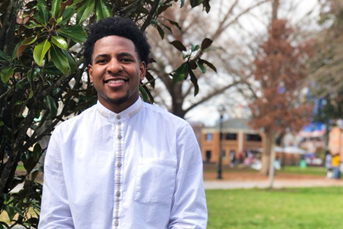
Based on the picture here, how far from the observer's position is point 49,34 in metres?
2.77

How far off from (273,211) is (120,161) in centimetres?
1149

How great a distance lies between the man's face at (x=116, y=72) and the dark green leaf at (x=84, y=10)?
720mm

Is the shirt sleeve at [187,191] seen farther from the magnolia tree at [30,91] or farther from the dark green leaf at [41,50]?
the magnolia tree at [30,91]

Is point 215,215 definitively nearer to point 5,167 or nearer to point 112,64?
point 5,167

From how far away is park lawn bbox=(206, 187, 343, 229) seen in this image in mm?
10688

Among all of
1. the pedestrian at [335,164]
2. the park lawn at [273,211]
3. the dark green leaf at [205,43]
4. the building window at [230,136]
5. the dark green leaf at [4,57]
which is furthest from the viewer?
the building window at [230,136]

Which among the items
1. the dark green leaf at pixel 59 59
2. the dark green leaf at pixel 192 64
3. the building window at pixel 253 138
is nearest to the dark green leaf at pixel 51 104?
the dark green leaf at pixel 59 59

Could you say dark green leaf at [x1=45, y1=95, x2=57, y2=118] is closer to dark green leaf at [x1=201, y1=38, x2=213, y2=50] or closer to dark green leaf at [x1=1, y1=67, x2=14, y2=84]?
dark green leaf at [x1=1, y1=67, x2=14, y2=84]

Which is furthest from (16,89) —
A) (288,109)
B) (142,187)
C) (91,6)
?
(288,109)

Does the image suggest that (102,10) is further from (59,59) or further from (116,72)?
(116,72)

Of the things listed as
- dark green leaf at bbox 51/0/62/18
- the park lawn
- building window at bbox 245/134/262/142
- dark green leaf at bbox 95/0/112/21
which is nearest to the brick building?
building window at bbox 245/134/262/142

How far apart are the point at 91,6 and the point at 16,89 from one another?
0.83m

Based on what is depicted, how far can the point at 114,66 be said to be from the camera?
7.34 feet

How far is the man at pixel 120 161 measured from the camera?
2.18 m
